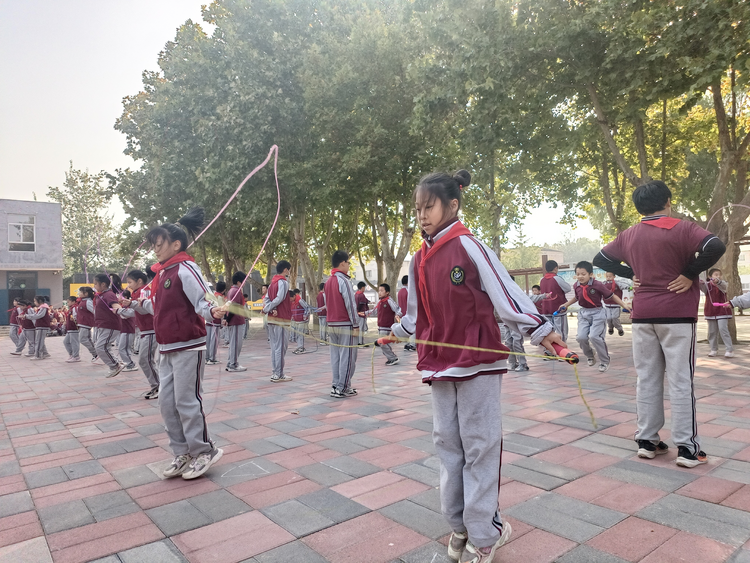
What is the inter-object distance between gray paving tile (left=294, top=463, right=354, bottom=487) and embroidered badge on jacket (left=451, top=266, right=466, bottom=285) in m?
1.79

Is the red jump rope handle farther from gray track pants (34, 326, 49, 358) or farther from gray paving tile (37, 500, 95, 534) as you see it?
gray track pants (34, 326, 49, 358)

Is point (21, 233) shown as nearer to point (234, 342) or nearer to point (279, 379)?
point (234, 342)

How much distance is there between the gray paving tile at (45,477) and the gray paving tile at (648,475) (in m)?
3.78

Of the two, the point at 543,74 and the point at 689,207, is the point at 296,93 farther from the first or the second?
the point at 689,207

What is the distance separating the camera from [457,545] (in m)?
2.50

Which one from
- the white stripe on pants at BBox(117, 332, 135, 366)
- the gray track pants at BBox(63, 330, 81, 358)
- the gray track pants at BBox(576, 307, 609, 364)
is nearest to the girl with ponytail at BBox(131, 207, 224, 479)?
the gray track pants at BBox(576, 307, 609, 364)

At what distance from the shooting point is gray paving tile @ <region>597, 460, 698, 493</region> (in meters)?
3.30

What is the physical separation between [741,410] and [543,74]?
8407 mm

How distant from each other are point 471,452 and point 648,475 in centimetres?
177

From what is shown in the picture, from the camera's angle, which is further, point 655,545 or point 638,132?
point 638,132

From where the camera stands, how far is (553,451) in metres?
4.06

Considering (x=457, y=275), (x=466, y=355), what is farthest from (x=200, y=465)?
(x=457, y=275)

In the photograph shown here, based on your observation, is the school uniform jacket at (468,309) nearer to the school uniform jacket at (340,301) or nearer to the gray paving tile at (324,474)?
the gray paving tile at (324,474)

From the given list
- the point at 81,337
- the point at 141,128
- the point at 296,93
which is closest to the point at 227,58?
the point at 296,93
